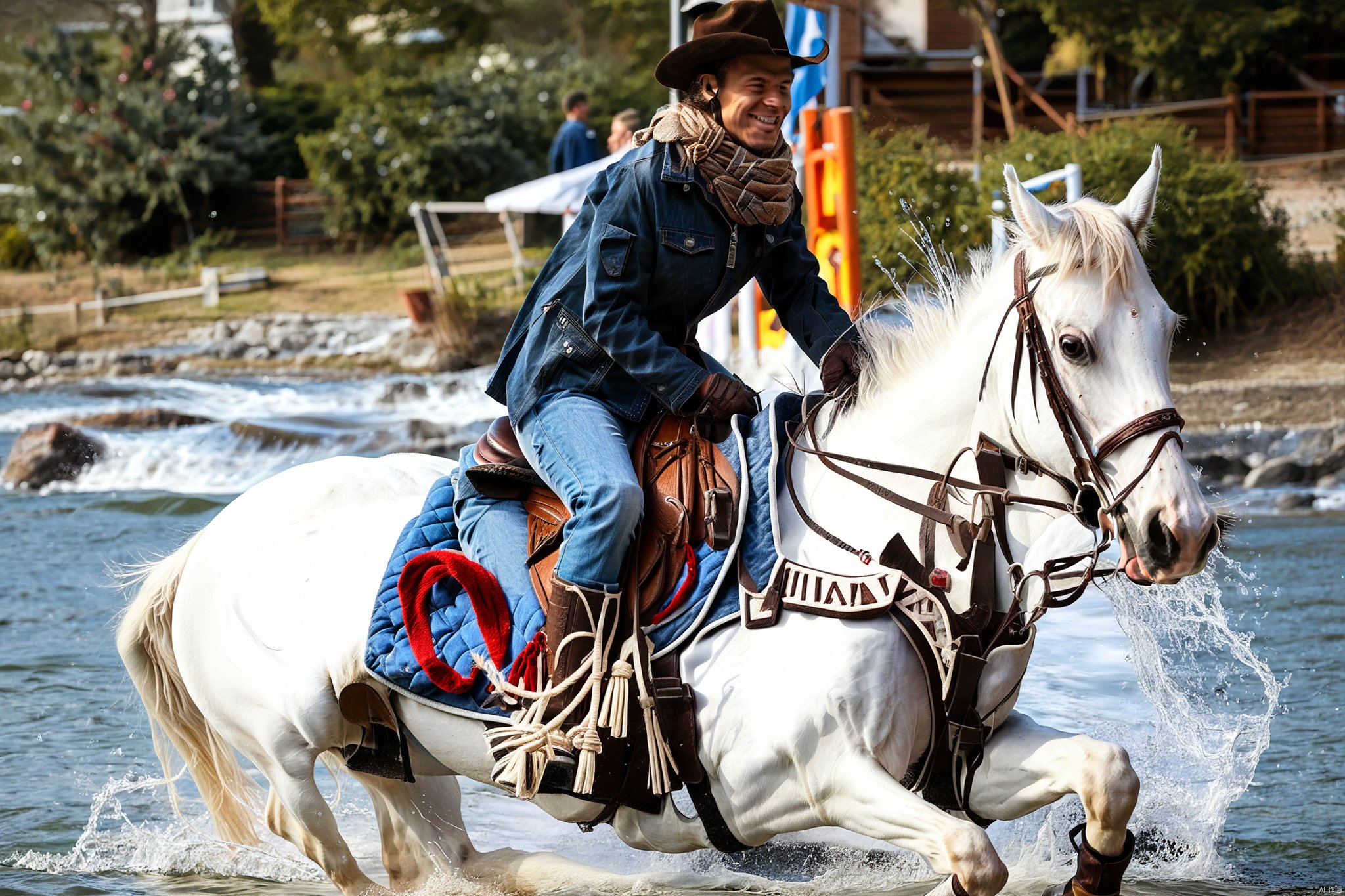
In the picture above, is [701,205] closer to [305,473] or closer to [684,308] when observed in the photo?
[684,308]

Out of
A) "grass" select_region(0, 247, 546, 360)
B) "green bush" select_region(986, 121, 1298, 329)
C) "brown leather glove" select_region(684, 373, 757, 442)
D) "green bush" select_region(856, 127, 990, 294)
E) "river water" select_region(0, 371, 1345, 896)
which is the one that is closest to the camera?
"brown leather glove" select_region(684, 373, 757, 442)

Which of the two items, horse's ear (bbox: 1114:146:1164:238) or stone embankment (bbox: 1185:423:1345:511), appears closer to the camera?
horse's ear (bbox: 1114:146:1164:238)

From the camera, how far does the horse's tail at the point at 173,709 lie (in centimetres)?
482

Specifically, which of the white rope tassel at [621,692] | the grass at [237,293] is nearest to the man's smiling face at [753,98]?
the white rope tassel at [621,692]

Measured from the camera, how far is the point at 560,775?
3750 millimetres

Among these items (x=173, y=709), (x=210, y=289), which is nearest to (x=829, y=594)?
(x=173, y=709)

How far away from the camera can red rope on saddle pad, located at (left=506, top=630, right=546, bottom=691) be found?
379 cm

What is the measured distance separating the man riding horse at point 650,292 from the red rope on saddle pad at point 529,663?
0.27 feet

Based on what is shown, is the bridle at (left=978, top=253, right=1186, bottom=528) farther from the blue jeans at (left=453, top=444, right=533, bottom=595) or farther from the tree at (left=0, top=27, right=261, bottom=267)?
the tree at (left=0, top=27, right=261, bottom=267)

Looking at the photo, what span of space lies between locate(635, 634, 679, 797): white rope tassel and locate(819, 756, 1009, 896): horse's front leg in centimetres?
40

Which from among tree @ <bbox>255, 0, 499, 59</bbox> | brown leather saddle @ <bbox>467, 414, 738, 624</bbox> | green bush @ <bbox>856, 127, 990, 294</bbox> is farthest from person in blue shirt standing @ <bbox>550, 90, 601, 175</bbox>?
tree @ <bbox>255, 0, 499, 59</bbox>

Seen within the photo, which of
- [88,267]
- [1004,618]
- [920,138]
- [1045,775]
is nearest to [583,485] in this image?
[1004,618]

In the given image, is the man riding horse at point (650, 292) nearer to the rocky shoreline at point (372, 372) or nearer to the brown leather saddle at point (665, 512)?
the brown leather saddle at point (665, 512)

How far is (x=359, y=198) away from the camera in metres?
25.8
